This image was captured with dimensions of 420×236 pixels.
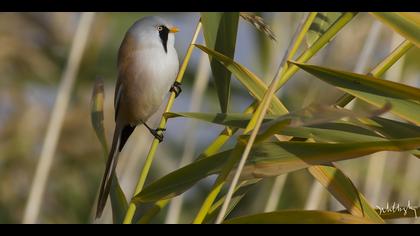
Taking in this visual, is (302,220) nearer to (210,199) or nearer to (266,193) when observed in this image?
(210,199)

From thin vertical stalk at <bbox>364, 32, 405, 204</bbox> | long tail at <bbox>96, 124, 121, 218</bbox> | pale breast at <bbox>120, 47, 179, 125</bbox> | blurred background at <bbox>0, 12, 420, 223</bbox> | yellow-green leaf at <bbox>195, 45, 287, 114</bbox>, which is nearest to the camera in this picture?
yellow-green leaf at <bbox>195, 45, 287, 114</bbox>

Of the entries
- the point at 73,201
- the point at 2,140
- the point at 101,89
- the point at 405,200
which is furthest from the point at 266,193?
the point at 101,89

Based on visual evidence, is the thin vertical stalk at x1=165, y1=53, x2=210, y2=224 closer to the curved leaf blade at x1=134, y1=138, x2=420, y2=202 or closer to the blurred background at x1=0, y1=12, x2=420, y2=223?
the blurred background at x1=0, y1=12, x2=420, y2=223

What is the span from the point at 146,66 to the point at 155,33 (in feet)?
0.31

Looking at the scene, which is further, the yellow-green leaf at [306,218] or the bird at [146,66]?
the bird at [146,66]

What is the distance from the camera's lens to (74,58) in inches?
101

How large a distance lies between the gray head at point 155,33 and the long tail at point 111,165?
25 cm

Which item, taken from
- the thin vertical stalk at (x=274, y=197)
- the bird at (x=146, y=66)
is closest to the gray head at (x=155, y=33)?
the bird at (x=146, y=66)

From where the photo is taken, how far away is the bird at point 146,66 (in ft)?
5.38

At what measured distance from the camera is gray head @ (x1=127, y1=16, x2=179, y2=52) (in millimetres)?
1651

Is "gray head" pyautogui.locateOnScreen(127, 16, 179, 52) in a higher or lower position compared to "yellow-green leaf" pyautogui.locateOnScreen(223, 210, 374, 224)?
higher

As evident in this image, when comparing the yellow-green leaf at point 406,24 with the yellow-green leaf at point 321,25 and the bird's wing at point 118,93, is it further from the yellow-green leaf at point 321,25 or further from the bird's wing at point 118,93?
the bird's wing at point 118,93

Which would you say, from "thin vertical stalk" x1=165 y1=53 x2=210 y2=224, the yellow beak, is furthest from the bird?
"thin vertical stalk" x1=165 y1=53 x2=210 y2=224

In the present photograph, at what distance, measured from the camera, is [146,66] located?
1.71 m
